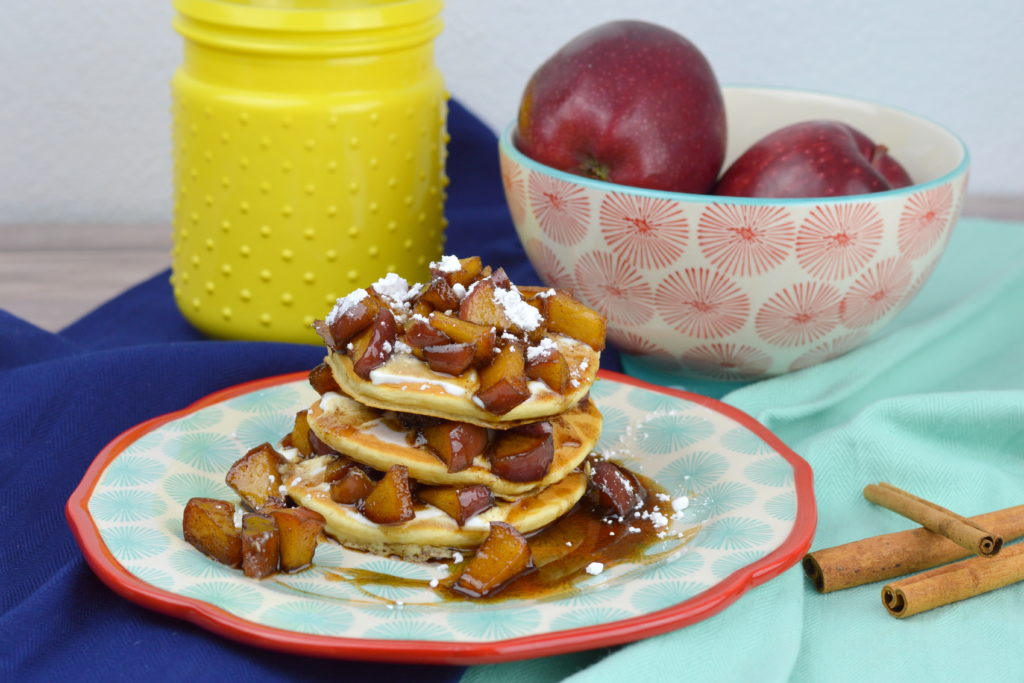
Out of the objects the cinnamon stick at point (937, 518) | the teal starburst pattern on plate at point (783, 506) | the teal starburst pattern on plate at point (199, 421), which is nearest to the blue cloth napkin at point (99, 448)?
the teal starburst pattern on plate at point (199, 421)

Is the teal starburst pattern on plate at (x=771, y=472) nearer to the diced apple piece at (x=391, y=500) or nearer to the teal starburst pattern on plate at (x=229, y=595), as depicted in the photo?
the diced apple piece at (x=391, y=500)

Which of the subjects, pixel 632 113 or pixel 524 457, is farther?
pixel 632 113

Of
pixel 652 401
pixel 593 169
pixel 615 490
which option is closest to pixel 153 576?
pixel 615 490

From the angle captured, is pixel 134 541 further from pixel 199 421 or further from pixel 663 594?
pixel 663 594

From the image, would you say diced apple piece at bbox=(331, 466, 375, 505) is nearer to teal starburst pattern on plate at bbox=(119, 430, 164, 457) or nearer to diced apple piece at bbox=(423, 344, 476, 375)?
diced apple piece at bbox=(423, 344, 476, 375)

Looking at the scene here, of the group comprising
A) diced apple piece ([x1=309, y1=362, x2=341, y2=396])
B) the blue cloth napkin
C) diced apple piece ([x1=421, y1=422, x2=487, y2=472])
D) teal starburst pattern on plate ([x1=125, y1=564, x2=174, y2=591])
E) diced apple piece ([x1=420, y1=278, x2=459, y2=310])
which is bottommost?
the blue cloth napkin

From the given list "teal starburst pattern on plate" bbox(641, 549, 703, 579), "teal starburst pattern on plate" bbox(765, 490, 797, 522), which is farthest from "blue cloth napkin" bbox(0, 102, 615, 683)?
"teal starburst pattern on plate" bbox(765, 490, 797, 522)

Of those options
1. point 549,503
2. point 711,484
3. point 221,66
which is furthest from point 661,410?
point 221,66
